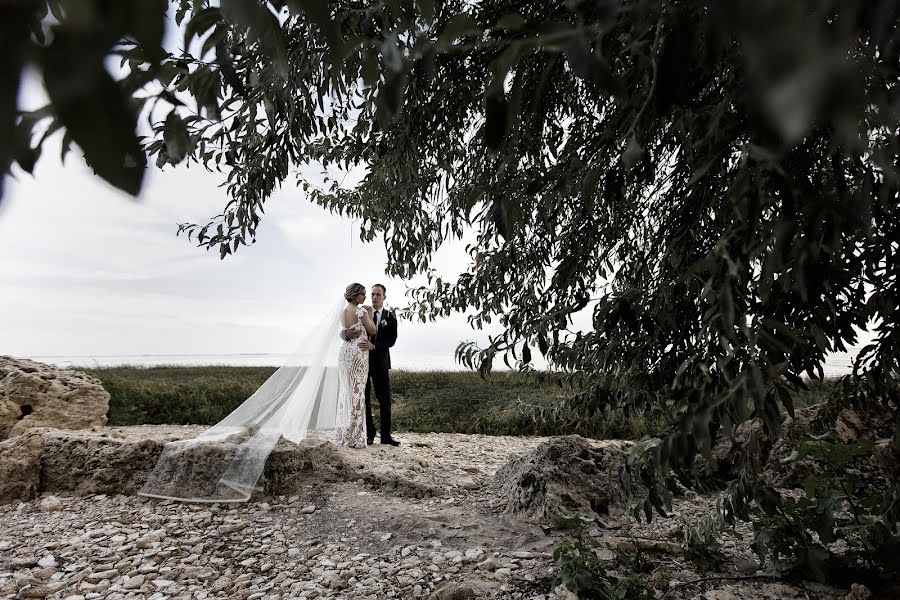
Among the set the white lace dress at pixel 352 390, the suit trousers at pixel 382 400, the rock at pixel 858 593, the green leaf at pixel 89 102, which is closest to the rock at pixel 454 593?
the rock at pixel 858 593

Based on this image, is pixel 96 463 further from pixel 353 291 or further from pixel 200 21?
pixel 200 21

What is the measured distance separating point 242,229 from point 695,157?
246cm

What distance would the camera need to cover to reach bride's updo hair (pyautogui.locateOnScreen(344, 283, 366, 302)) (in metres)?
7.06

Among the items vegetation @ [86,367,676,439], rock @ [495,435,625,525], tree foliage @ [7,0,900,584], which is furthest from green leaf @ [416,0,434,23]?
vegetation @ [86,367,676,439]

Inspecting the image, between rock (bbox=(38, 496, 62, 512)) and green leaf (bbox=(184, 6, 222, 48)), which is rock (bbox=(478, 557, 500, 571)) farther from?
rock (bbox=(38, 496, 62, 512))

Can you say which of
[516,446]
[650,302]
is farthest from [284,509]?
[516,446]

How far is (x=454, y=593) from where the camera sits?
8.39 ft

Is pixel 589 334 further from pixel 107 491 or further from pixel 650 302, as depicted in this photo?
pixel 107 491

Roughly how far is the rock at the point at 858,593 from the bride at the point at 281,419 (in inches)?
153

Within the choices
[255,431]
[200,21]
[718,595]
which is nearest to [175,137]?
[200,21]

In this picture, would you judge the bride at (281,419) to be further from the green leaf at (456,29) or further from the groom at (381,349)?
the green leaf at (456,29)

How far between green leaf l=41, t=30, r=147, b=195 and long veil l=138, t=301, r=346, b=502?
459 centimetres

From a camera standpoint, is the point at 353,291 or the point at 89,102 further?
the point at 353,291

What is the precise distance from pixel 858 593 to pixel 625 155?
2.30 m
